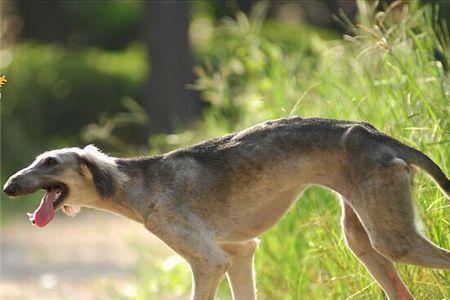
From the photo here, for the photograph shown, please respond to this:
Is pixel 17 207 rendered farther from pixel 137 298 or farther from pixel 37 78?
pixel 137 298

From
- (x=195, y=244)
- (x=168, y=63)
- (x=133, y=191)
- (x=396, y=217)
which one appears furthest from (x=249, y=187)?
(x=168, y=63)

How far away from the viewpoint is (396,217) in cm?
617

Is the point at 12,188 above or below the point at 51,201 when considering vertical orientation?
above

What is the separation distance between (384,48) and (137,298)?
382 centimetres

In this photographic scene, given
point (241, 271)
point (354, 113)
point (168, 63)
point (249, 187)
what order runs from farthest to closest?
1. point (168, 63)
2. point (354, 113)
3. point (241, 271)
4. point (249, 187)

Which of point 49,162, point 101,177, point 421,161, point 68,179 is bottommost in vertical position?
Answer: point 421,161

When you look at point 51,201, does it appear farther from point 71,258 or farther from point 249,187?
point 71,258

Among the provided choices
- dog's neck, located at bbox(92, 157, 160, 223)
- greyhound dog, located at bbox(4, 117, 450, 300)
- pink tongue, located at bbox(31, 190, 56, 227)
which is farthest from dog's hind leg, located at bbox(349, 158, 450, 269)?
pink tongue, located at bbox(31, 190, 56, 227)

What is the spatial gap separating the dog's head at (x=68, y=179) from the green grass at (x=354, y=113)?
4.10ft

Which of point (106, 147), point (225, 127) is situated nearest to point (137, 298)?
point (225, 127)

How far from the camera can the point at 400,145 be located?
249 inches

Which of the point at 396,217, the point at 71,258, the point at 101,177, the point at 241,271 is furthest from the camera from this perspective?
the point at 71,258

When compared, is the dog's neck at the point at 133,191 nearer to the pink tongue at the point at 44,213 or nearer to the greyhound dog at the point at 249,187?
the greyhound dog at the point at 249,187

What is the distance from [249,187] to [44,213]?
112cm
